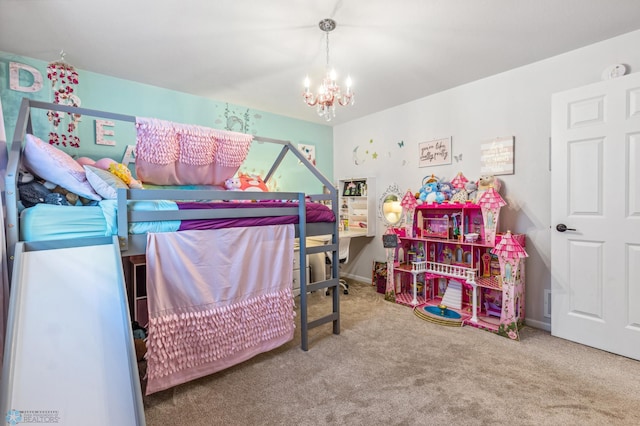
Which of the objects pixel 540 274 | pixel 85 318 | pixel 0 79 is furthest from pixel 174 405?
pixel 540 274

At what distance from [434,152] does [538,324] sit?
78.7 inches

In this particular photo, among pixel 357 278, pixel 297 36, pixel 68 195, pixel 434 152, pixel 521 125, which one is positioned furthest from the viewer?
pixel 357 278

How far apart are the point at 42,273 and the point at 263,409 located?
1.30 m

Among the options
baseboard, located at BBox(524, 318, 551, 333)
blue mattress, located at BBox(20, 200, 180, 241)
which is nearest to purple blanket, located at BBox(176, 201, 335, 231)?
blue mattress, located at BBox(20, 200, 180, 241)

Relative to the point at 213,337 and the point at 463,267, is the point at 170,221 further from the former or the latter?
the point at 463,267

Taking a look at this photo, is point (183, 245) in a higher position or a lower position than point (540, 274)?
higher

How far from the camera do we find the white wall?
2.51 metres

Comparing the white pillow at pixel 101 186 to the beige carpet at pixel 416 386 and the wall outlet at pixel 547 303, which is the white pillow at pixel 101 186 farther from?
the wall outlet at pixel 547 303

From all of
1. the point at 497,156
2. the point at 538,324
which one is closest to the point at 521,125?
the point at 497,156

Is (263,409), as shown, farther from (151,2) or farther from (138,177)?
(151,2)

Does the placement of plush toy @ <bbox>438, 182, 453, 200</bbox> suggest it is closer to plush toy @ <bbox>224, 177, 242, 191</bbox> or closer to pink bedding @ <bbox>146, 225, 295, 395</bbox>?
pink bedding @ <bbox>146, 225, 295, 395</bbox>

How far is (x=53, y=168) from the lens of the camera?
1620 mm

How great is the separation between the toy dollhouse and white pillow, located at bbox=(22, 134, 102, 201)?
2.89 meters

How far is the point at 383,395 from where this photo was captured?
5.85ft
